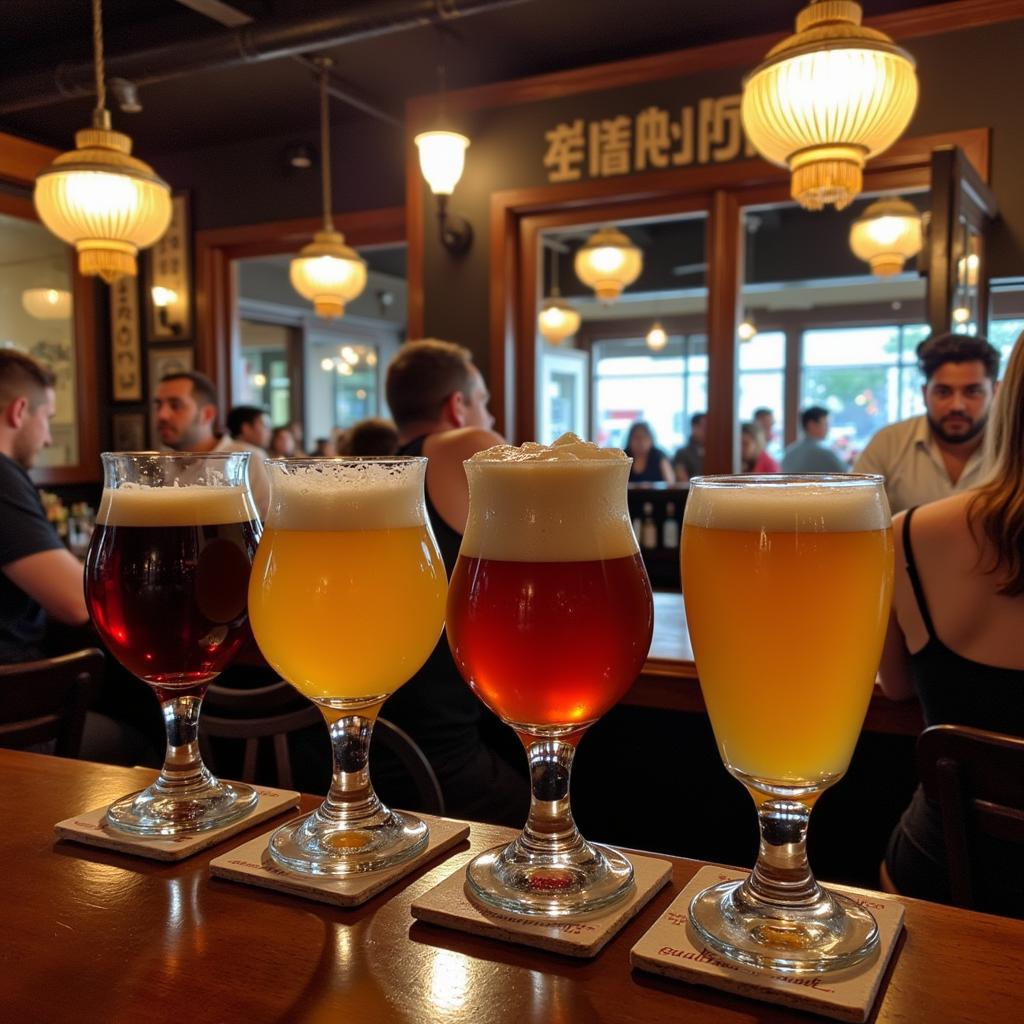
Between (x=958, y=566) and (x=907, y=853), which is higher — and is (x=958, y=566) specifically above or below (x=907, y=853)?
above

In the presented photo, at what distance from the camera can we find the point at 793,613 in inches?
20.7

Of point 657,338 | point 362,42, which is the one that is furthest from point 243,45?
point 657,338

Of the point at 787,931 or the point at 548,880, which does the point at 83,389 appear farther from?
the point at 787,931

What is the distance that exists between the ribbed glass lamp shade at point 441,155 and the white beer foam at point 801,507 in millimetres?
3808

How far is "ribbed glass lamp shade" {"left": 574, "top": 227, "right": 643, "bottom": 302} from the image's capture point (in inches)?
257

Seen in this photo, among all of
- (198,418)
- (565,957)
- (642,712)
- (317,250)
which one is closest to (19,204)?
(317,250)

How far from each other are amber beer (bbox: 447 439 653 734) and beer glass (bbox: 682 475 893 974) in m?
0.06

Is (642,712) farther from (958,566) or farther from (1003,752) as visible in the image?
(1003,752)

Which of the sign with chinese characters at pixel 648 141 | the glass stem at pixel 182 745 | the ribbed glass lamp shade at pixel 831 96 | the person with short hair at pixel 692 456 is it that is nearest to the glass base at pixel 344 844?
the glass stem at pixel 182 745

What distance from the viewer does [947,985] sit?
1.58 ft

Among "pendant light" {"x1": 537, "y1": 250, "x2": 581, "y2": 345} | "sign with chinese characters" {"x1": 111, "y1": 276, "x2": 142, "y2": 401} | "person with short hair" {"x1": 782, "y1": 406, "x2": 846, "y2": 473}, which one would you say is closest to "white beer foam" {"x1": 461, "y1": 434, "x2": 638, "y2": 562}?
"person with short hair" {"x1": 782, "y1": 406, "x2": 846, "y2": 473}

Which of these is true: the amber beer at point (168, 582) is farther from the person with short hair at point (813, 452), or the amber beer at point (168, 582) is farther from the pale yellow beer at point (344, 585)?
the person with short hair at point (813, 452)

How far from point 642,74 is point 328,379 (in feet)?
24.9

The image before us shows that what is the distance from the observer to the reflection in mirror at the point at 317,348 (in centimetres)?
1009
